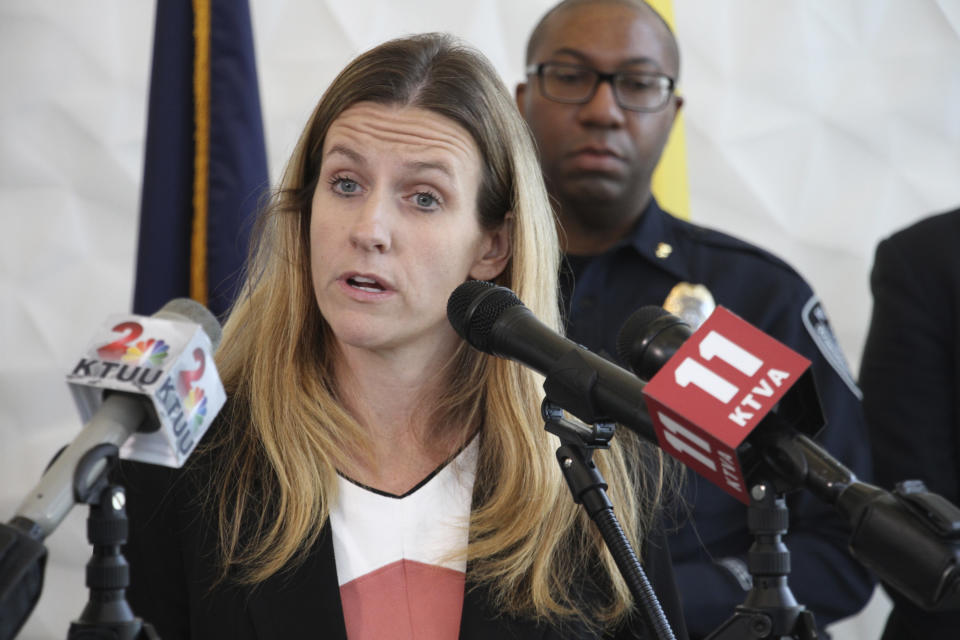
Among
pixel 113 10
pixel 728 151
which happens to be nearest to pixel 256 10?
pixel 113 10

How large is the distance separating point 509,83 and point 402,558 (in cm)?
195

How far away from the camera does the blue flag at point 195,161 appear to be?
2.67 m

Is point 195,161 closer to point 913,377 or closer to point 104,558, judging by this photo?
point 913,377

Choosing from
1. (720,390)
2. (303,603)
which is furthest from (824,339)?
(720,390)

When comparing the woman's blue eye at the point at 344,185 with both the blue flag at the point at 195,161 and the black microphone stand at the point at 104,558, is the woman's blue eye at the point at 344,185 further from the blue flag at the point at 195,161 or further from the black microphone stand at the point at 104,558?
the blue flag at the point at 195,161

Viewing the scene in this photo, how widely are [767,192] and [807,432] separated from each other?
258 centimetres

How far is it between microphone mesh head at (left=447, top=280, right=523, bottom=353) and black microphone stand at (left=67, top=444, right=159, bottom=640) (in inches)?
15.3

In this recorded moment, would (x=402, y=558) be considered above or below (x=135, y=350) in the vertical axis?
below

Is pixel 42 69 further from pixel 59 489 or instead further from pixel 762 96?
pixel 59 489

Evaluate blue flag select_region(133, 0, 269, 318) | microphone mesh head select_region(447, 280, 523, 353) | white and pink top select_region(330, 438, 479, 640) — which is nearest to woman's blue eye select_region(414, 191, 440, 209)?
white and pink top select_region(330, 438, 479, 640)

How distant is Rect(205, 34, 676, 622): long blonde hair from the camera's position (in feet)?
5.50

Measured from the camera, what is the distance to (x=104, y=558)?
1000 mm

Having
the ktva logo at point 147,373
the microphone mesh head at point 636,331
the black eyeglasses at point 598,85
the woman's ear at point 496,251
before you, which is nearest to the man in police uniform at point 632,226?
the black eyeglasses at point 598,85

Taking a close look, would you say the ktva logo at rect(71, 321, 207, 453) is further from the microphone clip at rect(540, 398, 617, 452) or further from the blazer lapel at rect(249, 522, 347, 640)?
the blazer lapel at rect(249, 522, 347, 640)
